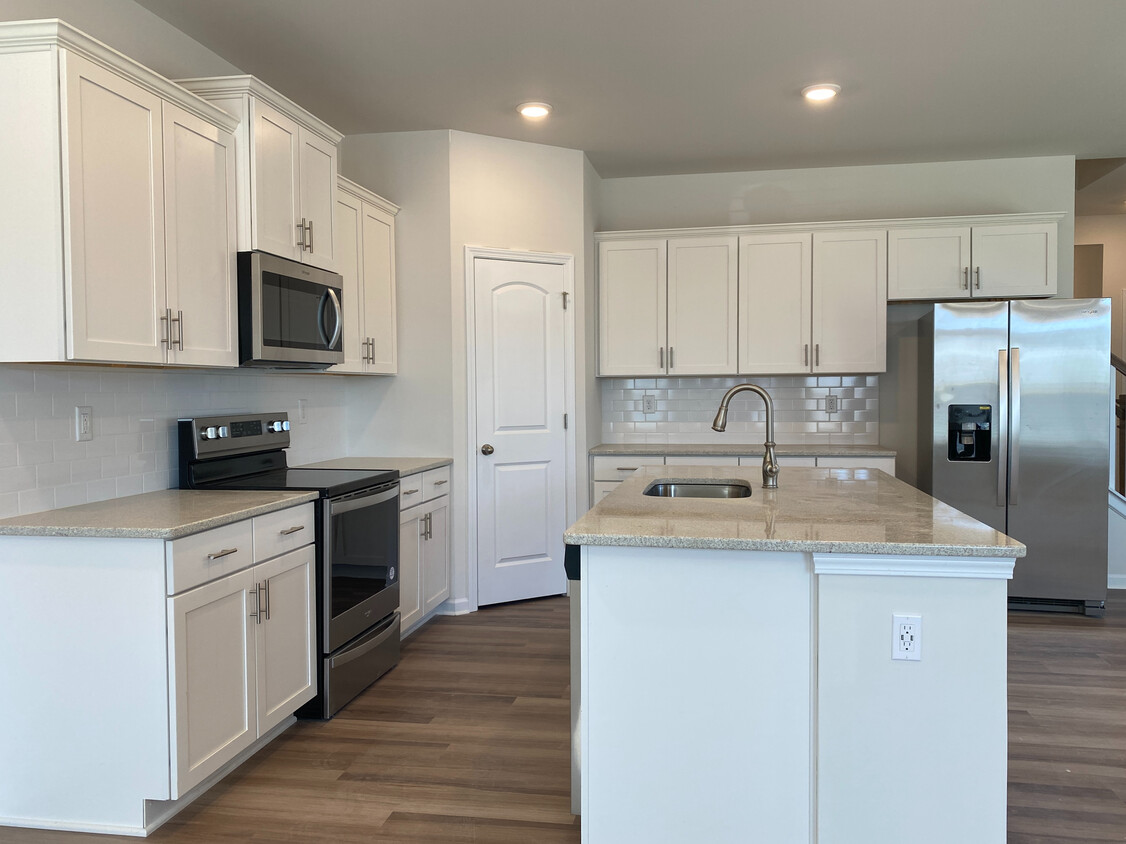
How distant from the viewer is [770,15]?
320cm

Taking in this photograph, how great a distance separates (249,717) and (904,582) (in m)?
2.03

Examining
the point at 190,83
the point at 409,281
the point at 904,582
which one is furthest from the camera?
the point at 409,281

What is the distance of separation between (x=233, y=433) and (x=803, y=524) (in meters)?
2.35

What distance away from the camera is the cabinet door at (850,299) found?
5.04m

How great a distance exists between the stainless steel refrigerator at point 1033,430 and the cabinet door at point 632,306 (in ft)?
5.35

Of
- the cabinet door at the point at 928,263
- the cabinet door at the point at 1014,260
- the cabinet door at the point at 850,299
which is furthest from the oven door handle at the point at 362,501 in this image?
the cabinet door at the point at 1014,260

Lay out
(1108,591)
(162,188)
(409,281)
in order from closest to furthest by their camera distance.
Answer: (162,188), (409,281), (1108,591)

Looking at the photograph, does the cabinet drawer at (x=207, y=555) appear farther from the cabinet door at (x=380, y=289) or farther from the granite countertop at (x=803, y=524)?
the cabinet door at (x=380, y=289)

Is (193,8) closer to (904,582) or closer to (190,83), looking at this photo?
(190,83)

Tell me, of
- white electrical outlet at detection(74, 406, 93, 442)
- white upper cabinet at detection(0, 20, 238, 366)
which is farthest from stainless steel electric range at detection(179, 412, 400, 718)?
white upper cabinet at detection(0, 20, 238, 366)

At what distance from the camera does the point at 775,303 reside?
202 inches

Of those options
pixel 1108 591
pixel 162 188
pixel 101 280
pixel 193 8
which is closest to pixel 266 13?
pixel 193 8

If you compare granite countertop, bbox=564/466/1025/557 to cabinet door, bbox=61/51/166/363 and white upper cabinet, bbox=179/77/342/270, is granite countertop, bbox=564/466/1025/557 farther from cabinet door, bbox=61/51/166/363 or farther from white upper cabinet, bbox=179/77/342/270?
white upper cabinet, bbox=179/77/342/270

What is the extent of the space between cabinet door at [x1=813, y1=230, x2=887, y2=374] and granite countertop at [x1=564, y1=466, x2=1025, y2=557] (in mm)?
2358
